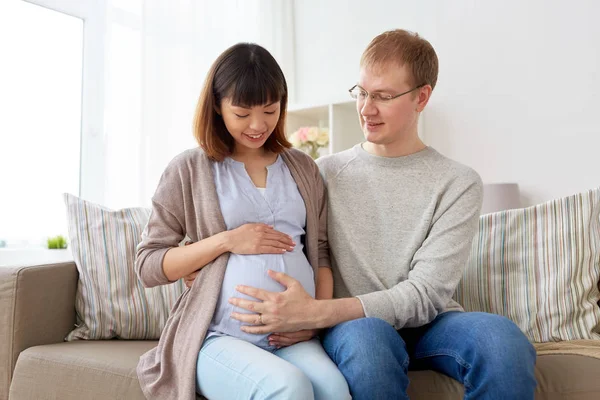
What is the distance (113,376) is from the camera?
139cm

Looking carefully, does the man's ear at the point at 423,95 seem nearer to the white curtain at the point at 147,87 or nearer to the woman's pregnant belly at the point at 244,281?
the woman's pregnant belly at the point at 244,281

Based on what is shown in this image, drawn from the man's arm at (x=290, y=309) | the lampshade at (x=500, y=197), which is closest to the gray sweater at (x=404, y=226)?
the man's arm at (x=290, y=309)

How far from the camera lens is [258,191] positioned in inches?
53.7

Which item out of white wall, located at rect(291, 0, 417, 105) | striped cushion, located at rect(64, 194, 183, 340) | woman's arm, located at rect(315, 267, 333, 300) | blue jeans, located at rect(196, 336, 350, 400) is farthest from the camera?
white wall, located at rect(291, 0, 417, 105)

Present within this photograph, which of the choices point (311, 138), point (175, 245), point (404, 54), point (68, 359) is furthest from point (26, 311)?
point (311, 138)

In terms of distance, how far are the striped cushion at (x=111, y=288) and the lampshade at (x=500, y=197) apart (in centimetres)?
147

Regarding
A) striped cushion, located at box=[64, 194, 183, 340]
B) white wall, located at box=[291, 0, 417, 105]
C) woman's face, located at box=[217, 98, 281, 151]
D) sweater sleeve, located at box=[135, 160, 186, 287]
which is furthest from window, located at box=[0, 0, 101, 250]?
woman's face, located at box=[217, 98, 281, 151]

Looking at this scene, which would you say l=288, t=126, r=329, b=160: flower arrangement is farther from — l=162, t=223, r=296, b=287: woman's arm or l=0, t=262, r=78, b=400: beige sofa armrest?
l=162, t=223, r=296, b=287: woman's arm

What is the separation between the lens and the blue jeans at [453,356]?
108 cm

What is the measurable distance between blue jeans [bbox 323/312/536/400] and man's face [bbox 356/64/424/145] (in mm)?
507

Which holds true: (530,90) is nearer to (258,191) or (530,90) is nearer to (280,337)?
(258,191)

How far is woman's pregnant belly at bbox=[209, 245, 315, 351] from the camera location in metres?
1.24

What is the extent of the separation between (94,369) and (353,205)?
777mm

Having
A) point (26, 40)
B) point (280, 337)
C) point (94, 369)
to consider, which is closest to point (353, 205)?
point (280, 337)
